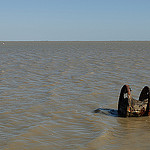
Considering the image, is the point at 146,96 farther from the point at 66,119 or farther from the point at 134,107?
the point at 66,119

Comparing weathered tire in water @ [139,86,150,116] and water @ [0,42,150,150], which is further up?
weathered tire in water @ [139,86,150,116]

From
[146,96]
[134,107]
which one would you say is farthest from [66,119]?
[146,96]

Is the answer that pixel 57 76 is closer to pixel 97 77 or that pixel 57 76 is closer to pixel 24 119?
pixel 97 77

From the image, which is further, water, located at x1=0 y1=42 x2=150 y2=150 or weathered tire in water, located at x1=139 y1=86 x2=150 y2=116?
weathered tire in water, located at x1=139 y1=86 x2=150 y2=116

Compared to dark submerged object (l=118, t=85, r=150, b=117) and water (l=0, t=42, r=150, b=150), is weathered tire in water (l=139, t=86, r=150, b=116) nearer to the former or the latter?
dark submerged object (l=118, t=85, r=150, b=117)

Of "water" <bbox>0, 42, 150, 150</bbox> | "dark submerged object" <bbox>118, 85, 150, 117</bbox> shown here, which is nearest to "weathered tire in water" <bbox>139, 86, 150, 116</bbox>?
"dark submerged object" <bbox>118, 85, 150, 117</bbox>

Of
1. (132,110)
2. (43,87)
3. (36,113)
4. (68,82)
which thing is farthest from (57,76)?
(132,110)

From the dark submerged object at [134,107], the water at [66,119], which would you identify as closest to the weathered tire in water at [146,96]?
the dark submerged object at [134,107]

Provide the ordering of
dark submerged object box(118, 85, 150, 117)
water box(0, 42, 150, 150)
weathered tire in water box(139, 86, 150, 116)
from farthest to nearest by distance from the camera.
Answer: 1. weathered tire in water box(139, 86, 150, 116)
2. dark submerged object box(118, 85, 150, 117)
3. water box(0, 42, 150, 150)

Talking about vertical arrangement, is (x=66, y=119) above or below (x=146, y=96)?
below

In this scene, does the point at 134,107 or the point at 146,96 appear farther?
the point at 146,96

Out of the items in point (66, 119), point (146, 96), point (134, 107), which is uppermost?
point (146, 96)

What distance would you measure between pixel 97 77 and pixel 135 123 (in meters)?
7.10

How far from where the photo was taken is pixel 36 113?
777 cm
